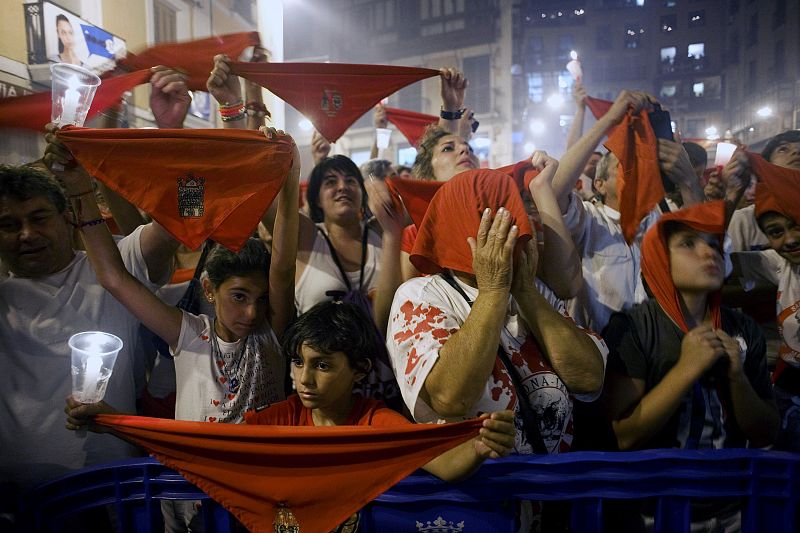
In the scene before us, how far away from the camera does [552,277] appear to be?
6.81 feet

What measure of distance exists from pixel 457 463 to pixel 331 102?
242 centimetres

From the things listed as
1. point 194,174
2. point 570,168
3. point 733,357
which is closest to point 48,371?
point 194,174

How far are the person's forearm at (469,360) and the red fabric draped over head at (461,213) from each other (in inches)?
10.7

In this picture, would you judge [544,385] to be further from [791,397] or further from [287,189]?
[791,397]

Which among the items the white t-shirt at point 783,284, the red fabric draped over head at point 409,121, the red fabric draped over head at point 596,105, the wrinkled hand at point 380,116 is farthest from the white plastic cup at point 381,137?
the white t-shirt at point 783,284

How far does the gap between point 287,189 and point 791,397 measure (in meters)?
2.47

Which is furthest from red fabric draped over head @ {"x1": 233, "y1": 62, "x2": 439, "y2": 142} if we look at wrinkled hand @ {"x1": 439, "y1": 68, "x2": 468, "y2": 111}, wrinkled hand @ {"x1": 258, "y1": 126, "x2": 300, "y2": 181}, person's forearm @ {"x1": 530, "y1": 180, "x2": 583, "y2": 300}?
person's forearm @ {"x1": 530, "y1": 180, "x2": 583, "y2": 300}

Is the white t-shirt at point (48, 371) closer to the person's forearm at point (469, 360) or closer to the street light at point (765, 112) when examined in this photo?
the person's forearm at point (469, 360)

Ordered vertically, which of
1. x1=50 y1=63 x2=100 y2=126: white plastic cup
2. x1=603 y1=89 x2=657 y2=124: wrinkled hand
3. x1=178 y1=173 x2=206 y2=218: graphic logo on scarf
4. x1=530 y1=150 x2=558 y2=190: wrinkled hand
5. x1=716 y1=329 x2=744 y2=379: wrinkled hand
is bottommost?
x1=716 y1=329 x2=744 y2=379: wrinkled hand

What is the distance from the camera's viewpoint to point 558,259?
205 cm

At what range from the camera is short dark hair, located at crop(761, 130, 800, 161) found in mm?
3080

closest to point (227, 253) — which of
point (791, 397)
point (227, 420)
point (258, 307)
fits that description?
point (258, 307)

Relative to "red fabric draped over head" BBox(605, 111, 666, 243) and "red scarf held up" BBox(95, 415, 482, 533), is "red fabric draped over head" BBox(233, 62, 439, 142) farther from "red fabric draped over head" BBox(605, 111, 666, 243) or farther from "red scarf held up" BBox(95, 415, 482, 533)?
"red scarf held up" BBox(95, 415, 482, 533)

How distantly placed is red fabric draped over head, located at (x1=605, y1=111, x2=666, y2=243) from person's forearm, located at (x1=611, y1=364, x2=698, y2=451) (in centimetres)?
99
